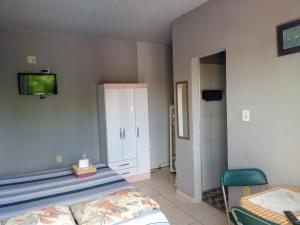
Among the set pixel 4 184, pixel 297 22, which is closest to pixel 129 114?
pixel 4 184

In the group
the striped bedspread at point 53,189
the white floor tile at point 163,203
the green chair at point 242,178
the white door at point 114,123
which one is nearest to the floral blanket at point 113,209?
the striped bedspread at point 53,189

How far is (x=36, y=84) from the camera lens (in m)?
3.51

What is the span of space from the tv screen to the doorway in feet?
7.66

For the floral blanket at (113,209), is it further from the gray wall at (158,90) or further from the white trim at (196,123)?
the gray wall at (158,90)

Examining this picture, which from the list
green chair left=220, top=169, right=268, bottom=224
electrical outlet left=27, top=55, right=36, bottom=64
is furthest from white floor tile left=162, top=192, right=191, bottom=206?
electrical outlet left=27, top=55, right=36, bottom=64

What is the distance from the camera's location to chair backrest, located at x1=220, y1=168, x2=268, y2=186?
2047 mm

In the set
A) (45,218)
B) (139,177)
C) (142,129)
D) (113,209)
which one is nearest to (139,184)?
(139,177)

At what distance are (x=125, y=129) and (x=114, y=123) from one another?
0.73 feet

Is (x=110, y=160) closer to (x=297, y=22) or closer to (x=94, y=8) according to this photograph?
(x=94, y=8)

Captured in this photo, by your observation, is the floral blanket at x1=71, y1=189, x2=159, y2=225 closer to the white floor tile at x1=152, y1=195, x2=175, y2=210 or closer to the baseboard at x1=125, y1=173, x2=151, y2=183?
the white floor tile at x1=152, y1=195, x2=175, y2=210

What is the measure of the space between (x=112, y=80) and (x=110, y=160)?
1437 mm

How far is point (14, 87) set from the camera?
346 cm

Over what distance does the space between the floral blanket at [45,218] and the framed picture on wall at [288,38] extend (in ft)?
6.76

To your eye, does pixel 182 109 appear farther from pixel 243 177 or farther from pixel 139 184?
pixel 139 184
